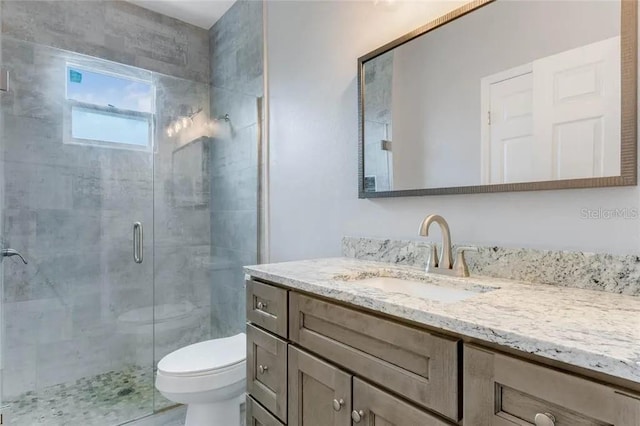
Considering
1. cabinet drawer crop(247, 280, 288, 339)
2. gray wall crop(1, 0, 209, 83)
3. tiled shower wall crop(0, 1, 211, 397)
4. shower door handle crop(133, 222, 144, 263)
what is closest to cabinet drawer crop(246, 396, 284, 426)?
cabinet drawer crop(247, 280, 288, 339)

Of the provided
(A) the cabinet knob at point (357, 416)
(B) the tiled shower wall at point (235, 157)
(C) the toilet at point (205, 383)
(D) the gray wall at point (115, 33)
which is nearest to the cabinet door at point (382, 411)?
(A) the cabinet knob at point (357, 416)

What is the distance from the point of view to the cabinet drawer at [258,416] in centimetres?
121

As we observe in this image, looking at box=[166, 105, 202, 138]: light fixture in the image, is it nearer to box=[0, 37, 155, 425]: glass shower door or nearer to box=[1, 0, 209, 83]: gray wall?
box=[0, 37, 155, 425]: glass shower door

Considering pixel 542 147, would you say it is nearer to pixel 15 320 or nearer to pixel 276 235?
pixel 276 235

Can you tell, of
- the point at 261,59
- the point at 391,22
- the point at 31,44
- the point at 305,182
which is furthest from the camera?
the point at 261,59

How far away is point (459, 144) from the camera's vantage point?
1254 millimetres

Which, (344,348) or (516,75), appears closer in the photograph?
(344,348)

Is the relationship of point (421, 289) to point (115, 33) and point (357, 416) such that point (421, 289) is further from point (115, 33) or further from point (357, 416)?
point (115, 33)

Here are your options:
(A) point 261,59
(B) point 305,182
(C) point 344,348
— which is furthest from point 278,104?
(C) point 344,348

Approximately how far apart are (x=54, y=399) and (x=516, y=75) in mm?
2856

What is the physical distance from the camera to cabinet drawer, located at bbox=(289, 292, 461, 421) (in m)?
0.70

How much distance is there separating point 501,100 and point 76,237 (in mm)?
2476

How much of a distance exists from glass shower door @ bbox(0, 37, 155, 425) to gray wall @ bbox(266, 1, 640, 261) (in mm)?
1011

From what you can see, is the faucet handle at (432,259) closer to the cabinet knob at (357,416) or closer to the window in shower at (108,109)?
the cabinet knob at (357,416)
